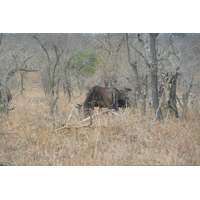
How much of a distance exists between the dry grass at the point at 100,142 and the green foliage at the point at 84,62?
1.98 metres

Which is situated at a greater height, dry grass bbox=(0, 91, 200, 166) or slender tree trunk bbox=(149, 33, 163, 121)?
slender tree trunk bbox=(149, 33, 163, 121)

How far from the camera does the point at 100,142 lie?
3564 millimetres

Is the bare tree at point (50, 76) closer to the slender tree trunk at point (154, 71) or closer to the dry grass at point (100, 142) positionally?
the dry grass at point (100, 142)

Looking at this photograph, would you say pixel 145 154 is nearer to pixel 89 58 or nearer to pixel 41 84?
pixel 41 84

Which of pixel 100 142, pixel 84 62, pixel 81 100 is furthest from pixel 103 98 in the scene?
pixel 100 142

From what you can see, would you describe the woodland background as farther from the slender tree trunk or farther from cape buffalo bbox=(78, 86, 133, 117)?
cape buffalo bbox=(78, 86, 133, 117)

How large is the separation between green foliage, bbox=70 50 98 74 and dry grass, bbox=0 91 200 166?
1979 millimetres

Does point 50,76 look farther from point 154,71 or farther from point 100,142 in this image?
point 100,142

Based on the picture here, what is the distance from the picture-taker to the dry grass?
3.12 meters

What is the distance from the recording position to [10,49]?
4.84 metres

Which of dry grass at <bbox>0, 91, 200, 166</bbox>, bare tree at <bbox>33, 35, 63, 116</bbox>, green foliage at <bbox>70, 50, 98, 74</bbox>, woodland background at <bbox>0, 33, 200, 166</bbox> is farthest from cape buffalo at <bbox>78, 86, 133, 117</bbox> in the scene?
green foliage at <bbox>70, 50, 98, 74</bbox>

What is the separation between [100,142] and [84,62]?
2973 mm

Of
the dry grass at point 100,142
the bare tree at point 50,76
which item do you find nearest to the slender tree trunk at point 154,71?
the dry grass at point 100,142

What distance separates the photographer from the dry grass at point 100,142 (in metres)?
3.12
